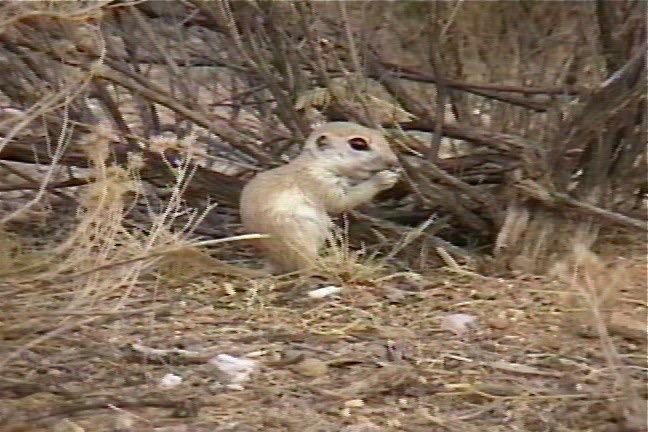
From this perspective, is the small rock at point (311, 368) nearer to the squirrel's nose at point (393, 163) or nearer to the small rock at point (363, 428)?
the small rock at point (363, 428)

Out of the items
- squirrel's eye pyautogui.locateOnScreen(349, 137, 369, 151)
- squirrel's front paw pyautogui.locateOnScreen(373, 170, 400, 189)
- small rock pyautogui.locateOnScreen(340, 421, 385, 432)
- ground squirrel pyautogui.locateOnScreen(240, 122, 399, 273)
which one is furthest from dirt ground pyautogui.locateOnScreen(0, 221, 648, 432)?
squirrel's eye pyautogui.locateOnScreen(349, 137, 369, 151)

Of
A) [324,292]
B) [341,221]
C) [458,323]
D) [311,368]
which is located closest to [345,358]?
Answer: [311,368]

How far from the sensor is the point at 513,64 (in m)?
6.55

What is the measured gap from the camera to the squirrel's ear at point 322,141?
4.92 metres

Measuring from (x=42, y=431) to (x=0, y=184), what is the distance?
2.24m

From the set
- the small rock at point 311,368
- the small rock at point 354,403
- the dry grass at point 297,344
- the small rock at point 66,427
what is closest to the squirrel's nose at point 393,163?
the dry grass at point 297,344

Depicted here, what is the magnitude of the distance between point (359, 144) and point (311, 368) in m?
1.38

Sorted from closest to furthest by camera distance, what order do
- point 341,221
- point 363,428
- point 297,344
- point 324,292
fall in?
point 363,428
point 297,344
point 324,292
point 341,221

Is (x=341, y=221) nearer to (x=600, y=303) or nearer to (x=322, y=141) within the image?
(x=322, y=141)

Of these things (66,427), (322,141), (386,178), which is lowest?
(66,427)

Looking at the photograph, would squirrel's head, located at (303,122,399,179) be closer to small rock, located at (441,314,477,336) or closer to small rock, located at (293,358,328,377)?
small rock, located at (441,314,477,336)

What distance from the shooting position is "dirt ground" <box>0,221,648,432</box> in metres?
3.42

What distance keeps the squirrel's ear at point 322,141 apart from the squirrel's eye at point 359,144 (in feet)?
0.34

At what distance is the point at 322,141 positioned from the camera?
16.2ft
